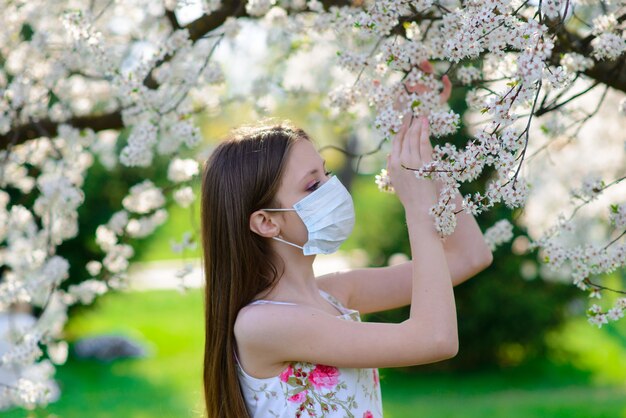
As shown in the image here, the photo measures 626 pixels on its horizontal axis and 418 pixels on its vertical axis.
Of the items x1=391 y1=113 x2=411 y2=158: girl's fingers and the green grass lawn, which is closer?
x1=391 y1=113 x2=411 y2=158: girl's fingers

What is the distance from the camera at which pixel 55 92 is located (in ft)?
11.6

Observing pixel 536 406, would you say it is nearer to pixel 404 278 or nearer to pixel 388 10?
pixel 404 278

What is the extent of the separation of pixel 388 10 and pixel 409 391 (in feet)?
19.4

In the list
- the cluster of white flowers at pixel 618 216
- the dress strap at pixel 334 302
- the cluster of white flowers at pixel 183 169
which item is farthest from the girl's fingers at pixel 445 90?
the cluster of white flowers at pixel 183 169

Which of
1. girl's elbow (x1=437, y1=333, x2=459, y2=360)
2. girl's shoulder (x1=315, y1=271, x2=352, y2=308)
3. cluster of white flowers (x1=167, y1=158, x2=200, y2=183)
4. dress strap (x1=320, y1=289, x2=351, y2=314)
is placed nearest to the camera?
girl's elbow (x1=437, y1=333, x2=459, y2=360)

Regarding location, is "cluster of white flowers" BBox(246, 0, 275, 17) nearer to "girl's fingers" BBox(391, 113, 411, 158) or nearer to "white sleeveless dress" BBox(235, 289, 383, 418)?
"girl's fingers" BBox(391, 113, 411, 158)

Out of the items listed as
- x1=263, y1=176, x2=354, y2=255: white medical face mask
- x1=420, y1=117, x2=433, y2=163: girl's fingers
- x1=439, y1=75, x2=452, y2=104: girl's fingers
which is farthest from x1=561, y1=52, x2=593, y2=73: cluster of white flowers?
x1=263, y1=176, x2=354, y2=255: white medical face mask

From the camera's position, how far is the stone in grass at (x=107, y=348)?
930 cm

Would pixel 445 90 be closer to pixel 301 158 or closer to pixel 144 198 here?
pixel 301 158

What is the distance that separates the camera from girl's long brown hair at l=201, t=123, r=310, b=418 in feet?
6.51

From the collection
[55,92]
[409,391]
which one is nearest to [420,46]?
[55,92]

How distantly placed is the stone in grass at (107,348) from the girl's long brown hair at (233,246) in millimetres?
7660

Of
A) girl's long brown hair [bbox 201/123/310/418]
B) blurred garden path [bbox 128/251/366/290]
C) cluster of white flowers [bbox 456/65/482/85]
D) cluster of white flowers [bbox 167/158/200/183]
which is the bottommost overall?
blurred garden path [bbox 128/251/366/290]

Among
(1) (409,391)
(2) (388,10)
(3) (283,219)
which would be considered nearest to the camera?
(2) (388,10)
